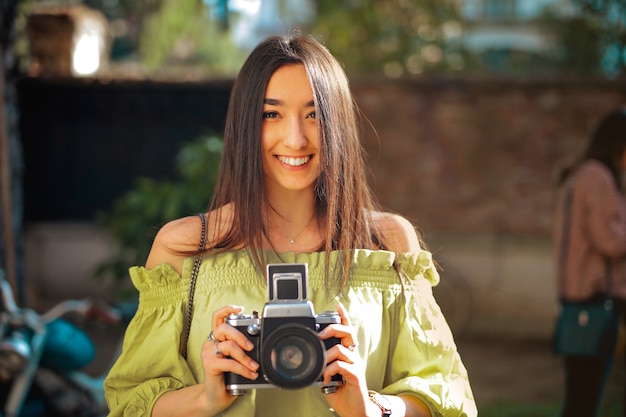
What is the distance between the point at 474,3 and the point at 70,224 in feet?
75.6

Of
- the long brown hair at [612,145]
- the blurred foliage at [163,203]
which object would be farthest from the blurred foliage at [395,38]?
the long brown hair at [612,145]

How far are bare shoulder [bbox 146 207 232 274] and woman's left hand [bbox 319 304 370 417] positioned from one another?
39cm

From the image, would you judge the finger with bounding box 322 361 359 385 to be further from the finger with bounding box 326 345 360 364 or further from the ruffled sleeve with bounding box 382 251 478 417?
the ruffled sleeve with bounding box 382 251 478 417

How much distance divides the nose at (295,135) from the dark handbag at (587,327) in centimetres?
266

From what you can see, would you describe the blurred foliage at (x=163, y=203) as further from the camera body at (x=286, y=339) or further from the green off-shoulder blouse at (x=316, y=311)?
the camera body at (x=286, y=339)

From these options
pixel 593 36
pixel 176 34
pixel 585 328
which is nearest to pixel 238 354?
pixel 585 328

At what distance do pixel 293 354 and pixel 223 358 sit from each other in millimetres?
158

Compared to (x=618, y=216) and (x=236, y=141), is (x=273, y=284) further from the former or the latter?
(x=618, y=216)

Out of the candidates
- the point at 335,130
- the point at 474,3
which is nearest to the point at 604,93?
the point at 335,130

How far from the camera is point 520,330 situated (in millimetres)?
8000

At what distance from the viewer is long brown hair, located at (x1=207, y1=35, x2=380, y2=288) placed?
6.47ft

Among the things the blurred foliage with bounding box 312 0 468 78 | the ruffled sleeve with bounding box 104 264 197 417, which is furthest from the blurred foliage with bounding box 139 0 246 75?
the ruffled sleeve with bounding box 104 264 197 417

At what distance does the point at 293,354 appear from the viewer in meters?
1.65

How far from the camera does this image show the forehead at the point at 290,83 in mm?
1961
